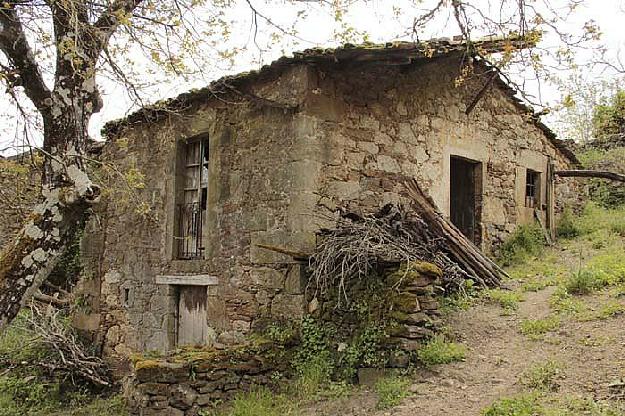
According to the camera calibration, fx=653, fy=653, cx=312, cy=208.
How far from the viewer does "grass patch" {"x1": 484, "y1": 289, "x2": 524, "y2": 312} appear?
24.8 ft

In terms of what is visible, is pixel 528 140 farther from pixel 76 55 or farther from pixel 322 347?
pixel 76 55

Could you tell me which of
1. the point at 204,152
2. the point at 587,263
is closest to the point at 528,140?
the point at 587,263

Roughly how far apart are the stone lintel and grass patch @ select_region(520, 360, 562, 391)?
406cm

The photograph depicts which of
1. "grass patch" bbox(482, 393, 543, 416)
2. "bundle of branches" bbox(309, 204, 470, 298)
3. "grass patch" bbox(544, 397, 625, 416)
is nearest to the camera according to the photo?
"grass patch" bbox(544, 397, 625, 416)

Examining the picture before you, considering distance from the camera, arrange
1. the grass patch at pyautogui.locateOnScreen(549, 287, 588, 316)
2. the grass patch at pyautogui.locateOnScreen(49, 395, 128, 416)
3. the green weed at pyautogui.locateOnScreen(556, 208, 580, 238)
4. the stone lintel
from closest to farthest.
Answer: the grass patch at pyautogui.locateOnScreen(549, 287, 588, 316) → the grass patch at pyautogui.locateOnScreen(49, 395, 128, 416) → the stone lintel → the green weed at pyautogui.locateOnScreen(556, 208, 580, 238)

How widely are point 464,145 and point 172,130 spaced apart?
428 cm

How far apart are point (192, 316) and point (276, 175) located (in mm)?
2495

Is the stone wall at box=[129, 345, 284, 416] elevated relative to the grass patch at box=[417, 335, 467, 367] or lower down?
lower down

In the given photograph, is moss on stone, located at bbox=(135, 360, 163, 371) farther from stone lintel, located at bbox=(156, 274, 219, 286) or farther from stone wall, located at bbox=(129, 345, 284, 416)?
stone lintel, located at bbox=(156, 274, 219, 286)

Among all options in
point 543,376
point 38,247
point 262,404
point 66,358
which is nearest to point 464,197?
point 543,376

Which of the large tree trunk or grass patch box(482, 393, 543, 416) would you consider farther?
the large tree trunk

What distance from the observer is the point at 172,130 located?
9477mm

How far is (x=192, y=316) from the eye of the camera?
29.1 feet

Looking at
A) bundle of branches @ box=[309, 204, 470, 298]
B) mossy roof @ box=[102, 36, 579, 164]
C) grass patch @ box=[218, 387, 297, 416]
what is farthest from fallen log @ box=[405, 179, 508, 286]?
grass patch @ box=[218, 387, 297, 416]
